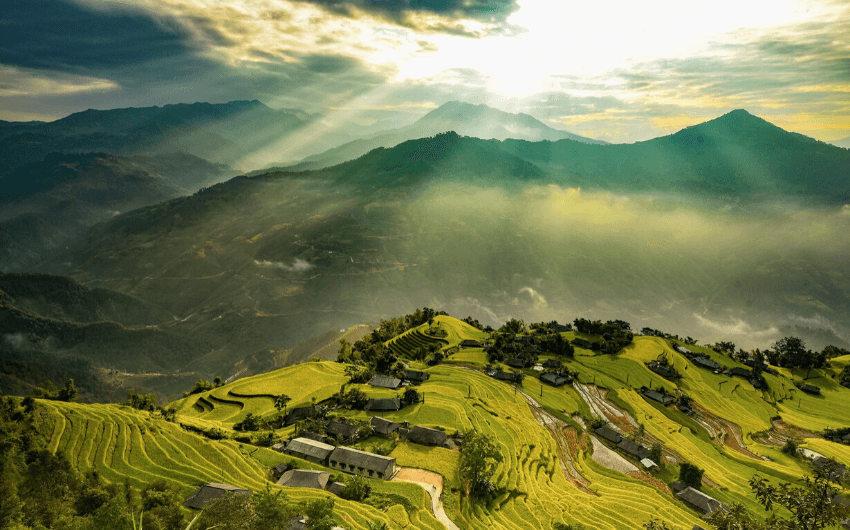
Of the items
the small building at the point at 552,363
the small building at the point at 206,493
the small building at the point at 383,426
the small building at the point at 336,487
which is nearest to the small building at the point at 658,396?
the small building at the point at 552,363

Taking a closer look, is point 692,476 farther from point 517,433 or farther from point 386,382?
point 386,382

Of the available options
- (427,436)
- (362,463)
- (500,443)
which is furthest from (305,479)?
(500,443)

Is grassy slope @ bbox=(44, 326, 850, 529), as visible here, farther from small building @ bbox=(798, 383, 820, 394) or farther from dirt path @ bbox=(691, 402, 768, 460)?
small building @ bbox=(798, 383, 820, 394)

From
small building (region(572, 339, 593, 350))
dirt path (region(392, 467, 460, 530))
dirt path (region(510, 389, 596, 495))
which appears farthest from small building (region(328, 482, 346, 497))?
small building (region(572, 339, 593, 350))

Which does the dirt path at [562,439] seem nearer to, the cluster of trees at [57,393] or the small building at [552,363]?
the small building at [552,363]

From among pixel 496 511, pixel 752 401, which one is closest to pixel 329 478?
pixel 496 511
